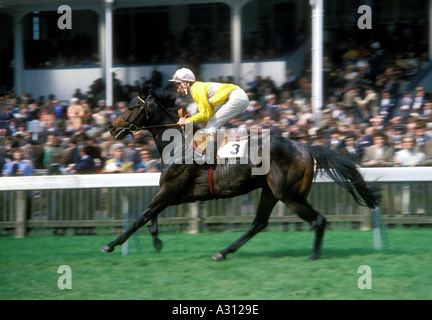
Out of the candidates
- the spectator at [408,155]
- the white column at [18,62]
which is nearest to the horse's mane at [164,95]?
the spectator at [408,155]

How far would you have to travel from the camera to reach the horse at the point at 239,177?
6.67m

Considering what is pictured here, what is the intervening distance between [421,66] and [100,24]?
7093mm

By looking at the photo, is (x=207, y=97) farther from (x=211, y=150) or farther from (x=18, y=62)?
(x=18, y=62)

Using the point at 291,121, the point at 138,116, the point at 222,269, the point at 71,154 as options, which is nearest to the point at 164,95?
the point at 138,116

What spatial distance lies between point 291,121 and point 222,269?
5735 millimetres

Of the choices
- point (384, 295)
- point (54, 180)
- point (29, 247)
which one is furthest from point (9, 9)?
point (384, 295)

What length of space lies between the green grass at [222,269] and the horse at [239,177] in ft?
1.10

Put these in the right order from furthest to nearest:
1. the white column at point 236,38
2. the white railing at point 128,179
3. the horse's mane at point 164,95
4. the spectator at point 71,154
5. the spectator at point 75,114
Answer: the white column at point 236,38 < the spectator at point 75,114 < the spectator at point 71,154 < the white railing at point 128,179 < the horse's mane at point 164,95

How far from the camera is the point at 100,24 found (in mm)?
15594

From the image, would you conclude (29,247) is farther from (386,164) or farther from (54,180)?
(386,164)

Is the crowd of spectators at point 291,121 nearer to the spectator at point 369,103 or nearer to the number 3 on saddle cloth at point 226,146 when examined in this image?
the spectator at point 369,103

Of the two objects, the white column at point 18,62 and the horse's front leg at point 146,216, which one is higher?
the white column at point 18,62

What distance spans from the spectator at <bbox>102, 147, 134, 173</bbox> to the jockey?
112 inches

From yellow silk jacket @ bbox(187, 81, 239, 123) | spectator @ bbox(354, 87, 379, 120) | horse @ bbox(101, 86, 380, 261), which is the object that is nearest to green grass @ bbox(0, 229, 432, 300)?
horse @ bbox(101, 86, 380, 261)
